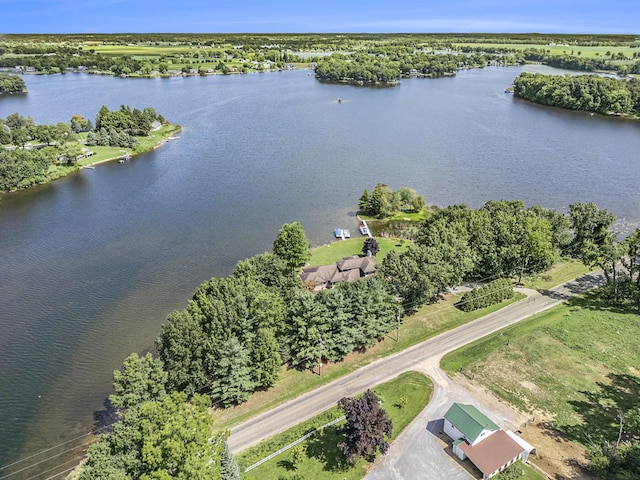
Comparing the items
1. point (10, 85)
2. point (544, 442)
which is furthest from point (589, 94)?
point (10, 85)

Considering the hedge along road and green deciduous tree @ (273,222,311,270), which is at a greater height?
green deciduous tree @ (273,222,311,270)

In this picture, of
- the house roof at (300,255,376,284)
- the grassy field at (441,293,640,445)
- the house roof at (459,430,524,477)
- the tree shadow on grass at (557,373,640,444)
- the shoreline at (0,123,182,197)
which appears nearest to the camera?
the house roof at (459,430,524,477)

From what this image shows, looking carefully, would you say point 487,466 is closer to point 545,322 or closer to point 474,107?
point 545,322

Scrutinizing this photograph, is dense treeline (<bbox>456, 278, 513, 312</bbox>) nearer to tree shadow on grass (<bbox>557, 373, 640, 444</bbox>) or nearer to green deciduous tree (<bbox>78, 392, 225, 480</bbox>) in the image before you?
tree shadow on grass (<bbox>557, 373, 640, 444</bbox>)

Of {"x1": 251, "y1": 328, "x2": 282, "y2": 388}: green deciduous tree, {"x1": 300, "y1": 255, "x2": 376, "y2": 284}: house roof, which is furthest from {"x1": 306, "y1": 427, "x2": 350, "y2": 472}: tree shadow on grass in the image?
{"x1": 300, "y1": 255, "x2": 376, "y2": 284}: house roof

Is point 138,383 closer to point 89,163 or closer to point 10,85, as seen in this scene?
point 89,163

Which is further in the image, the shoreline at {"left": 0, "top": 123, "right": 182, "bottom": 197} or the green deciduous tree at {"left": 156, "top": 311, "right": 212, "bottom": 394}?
the shoreline at {"left": 0, "top": 123, "right": 182, "bottom": 197}
